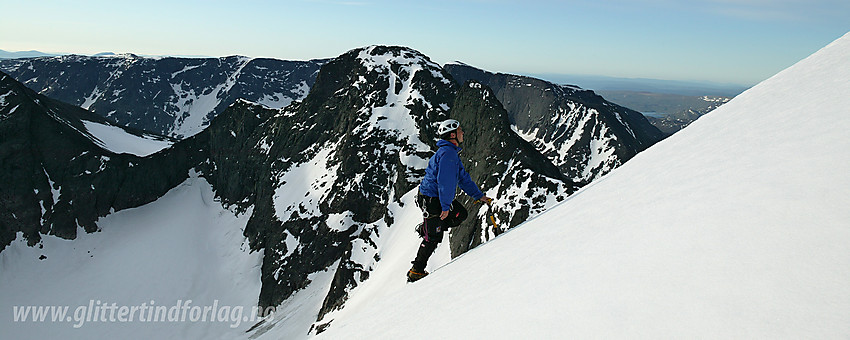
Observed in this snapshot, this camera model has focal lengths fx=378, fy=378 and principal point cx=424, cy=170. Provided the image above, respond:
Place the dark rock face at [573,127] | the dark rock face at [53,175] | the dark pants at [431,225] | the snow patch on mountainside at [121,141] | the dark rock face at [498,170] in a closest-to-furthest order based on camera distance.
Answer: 1. the dark pants at [431,225]
2. the dark rock face at [498,170]
3. the dark rock face at [53,175]
4. the snow patch on mountainside at [121,141]
5. the dark rock face at [573,127]

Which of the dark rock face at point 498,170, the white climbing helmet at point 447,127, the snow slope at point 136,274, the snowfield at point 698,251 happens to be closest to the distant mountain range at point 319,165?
the dark rock face at point 498,170

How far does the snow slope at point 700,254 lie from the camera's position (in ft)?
8.30

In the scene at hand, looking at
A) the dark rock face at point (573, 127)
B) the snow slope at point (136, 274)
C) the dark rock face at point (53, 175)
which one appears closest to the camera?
the snow slope at point (136, 274)

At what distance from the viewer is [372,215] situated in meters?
47.3

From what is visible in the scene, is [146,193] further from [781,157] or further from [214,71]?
[214,71]

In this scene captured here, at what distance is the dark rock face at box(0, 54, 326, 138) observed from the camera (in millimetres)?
155875

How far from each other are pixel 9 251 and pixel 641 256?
80379mm

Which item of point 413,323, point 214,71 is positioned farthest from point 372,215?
point 214,71

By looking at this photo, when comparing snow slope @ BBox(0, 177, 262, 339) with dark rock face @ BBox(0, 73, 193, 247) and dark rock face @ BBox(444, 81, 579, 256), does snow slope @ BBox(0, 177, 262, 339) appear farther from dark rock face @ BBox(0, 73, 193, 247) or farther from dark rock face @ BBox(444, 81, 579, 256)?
dark rock face @ BBox(444, 81, 579, 256)

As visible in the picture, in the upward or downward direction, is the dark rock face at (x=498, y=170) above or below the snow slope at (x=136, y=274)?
above

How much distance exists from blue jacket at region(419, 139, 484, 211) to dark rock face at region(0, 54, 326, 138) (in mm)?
170186

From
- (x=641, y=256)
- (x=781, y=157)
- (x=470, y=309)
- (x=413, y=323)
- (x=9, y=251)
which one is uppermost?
(x=781, y=157)

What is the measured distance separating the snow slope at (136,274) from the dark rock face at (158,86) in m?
103

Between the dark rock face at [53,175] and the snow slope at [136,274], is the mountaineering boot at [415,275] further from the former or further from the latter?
the dark rock face at [53,175]
